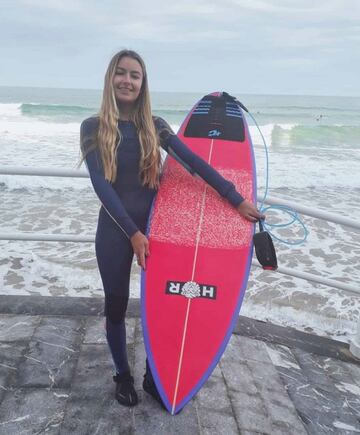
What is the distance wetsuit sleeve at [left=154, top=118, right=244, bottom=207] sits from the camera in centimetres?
225

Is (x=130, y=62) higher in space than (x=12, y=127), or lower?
higher

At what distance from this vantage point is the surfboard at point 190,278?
6.79ft

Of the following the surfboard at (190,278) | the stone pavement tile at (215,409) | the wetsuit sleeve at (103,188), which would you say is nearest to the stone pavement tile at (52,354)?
the surfboard at (190,278)

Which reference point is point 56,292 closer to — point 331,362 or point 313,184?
point 331,362

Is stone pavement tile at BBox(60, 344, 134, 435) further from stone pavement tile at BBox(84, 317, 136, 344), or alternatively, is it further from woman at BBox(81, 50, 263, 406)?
stone pavement tile at BBox(84, 317, 136, 344)

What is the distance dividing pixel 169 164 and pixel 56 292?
2936mm

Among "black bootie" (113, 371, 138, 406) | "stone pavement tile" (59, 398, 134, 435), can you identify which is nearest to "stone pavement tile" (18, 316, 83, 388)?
"stone pavement tile" (59, 398, 134, 435)

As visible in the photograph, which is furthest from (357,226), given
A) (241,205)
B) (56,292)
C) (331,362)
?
(56,292)

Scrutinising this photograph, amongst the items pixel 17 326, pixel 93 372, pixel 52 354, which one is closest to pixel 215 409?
pixel 93 372

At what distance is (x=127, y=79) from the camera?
2.01 m

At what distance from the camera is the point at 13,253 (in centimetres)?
584

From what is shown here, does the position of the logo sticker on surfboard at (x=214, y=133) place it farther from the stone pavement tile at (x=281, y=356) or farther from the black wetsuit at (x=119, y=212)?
the stone pavement tile at (x=281, y=356)

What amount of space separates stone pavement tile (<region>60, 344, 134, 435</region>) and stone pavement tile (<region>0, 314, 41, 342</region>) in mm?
521

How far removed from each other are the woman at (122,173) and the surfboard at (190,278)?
0.58 ft
